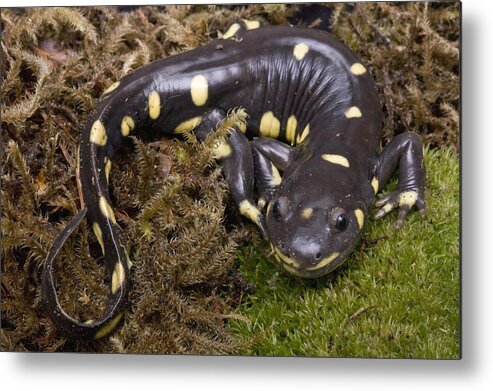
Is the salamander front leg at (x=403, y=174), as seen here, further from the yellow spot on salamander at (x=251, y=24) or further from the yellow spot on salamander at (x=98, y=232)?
the yellow spot on salamander at (x=98, y=232)

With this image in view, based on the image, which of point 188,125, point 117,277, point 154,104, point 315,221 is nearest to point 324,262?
point 315,221

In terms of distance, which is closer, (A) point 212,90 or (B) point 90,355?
(B) point 90,355

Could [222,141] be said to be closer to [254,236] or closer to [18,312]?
[254,236]

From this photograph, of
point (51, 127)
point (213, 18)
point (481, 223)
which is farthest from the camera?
point (213, 18)

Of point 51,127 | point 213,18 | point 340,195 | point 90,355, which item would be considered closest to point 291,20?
point 213,18

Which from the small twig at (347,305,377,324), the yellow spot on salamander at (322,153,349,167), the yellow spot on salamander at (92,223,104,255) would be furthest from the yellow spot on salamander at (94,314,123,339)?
the yellow spot on salamander at (322,153,349,167)

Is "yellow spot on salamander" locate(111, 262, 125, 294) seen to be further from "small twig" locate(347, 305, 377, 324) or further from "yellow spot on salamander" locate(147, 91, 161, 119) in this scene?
"small twig" locate(347, 305, 377, 324)

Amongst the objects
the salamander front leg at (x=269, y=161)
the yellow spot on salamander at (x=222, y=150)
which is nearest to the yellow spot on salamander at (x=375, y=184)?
the salamander front leg at (x=269, y=161)

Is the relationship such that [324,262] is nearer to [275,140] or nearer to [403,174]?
[403,174]
